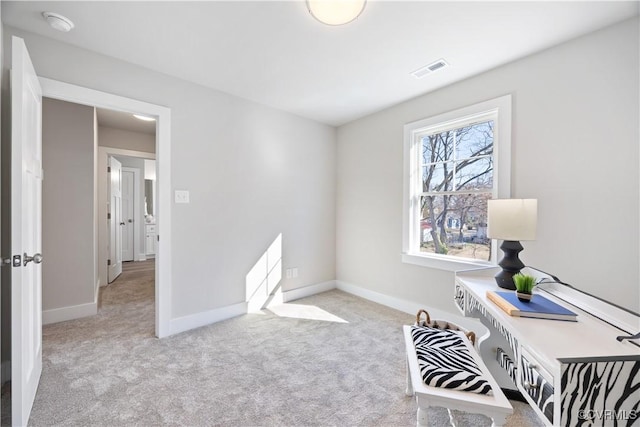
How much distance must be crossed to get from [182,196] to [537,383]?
9.21ft

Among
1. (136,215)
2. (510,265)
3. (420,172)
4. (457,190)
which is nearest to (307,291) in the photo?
(420,172)

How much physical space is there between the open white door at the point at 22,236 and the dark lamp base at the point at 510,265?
107 inches

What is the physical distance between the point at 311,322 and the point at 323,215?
159 centimetres

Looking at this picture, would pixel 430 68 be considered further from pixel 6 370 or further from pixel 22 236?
pixel 6 370

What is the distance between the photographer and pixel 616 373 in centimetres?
82

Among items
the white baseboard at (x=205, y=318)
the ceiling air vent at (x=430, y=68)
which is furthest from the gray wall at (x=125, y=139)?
the ceiling air vent at (x=430, y=68)

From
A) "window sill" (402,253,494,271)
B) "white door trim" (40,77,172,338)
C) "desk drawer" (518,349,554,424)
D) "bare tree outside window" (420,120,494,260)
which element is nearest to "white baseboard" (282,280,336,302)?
"window sill" (402,253,494,271)

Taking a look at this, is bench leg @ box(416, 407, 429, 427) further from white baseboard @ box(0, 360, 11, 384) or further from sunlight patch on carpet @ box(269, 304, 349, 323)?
white baseboard @ box(0, 360, 11, 384)

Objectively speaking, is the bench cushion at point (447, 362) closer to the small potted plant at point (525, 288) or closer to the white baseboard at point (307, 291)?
the small potted plant at point (525, 288)

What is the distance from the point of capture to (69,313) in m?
2.87

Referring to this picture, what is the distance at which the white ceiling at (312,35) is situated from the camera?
168cm

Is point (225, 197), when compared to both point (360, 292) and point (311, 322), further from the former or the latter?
point (360, 292)

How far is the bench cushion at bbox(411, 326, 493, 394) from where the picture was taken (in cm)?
114

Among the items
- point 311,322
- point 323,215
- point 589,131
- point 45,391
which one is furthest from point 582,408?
point 323,215
